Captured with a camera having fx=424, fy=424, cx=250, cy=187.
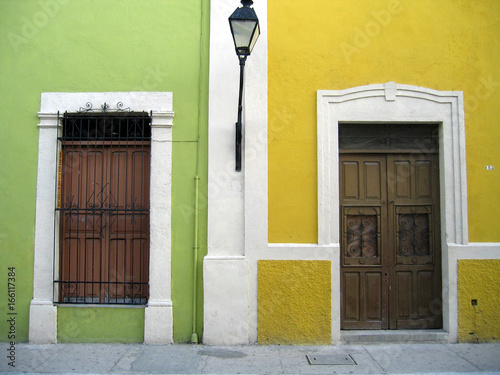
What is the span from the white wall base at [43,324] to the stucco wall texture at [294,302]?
2.66 metres

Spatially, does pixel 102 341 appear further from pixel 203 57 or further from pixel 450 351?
pixel 450 351

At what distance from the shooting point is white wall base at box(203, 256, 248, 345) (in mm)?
5391

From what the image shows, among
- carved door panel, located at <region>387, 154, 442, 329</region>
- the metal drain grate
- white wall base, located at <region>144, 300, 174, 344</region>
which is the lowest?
the metal drain grate

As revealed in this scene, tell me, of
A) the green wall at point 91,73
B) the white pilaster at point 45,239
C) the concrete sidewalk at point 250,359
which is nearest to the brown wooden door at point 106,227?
the white pilaster at point 45,239

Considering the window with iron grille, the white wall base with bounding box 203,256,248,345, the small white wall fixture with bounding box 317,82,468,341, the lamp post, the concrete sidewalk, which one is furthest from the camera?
the window with iron grille

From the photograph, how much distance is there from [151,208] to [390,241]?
10.6ft

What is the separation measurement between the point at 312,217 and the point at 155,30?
3.26 metres

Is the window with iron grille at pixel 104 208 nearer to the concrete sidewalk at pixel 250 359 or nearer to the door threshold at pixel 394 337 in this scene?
the concrete sidewalk at pixel 250 359

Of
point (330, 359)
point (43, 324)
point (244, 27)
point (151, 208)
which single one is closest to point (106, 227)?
point (151, 208)

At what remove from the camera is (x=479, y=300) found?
5.51 meters

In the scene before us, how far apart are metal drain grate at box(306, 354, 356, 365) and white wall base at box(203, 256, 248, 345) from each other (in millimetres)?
896

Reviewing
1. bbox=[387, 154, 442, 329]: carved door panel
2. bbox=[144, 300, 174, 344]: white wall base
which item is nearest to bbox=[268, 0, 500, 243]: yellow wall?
bbox=[387, 154, 442, 329]: carved door panel

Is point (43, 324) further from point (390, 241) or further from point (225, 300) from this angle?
point (390, 241)

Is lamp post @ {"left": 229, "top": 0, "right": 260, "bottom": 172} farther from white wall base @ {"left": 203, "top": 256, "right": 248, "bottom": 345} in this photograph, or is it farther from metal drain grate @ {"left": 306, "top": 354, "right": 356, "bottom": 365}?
metal drain grate @ {"left": 306, "top": 354, "right": 356, "bottom": 365}
